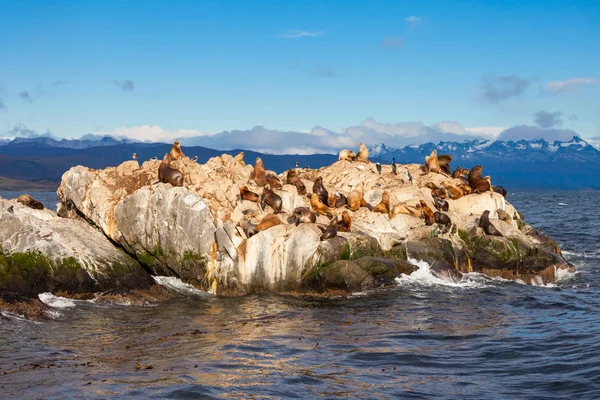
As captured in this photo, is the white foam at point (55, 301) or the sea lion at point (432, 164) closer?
the white foam at point (55, 301)

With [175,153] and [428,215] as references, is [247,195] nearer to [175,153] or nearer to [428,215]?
[175,153]

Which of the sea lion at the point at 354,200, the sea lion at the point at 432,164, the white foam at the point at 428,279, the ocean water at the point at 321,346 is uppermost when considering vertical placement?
the sea lion at the point at 432,164

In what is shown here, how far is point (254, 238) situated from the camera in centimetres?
2342

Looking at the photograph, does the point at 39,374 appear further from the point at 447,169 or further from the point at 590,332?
the point at 447,169

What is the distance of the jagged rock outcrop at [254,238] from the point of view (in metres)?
23.2

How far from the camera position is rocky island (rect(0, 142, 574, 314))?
72.3 ft

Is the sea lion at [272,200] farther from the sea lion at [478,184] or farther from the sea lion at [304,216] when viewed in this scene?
the sea lion at [478,184]

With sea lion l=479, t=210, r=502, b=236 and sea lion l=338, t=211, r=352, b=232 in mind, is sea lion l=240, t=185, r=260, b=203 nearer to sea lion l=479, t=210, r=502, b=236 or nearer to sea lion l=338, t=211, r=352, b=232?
sea lion l=338, t=211, r=352, b=232

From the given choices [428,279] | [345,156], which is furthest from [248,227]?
[345,156]

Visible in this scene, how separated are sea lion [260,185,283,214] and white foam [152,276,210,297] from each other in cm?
462

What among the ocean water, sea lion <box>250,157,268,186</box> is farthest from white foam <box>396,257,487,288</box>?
sea lion <box>250,157,268,186</box>

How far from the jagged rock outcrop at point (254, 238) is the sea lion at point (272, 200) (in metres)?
0.32

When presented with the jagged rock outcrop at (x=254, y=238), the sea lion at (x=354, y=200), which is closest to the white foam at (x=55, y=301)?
the jagged rock outcrop at (x=254, y=238)

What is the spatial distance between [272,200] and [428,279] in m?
6.77
